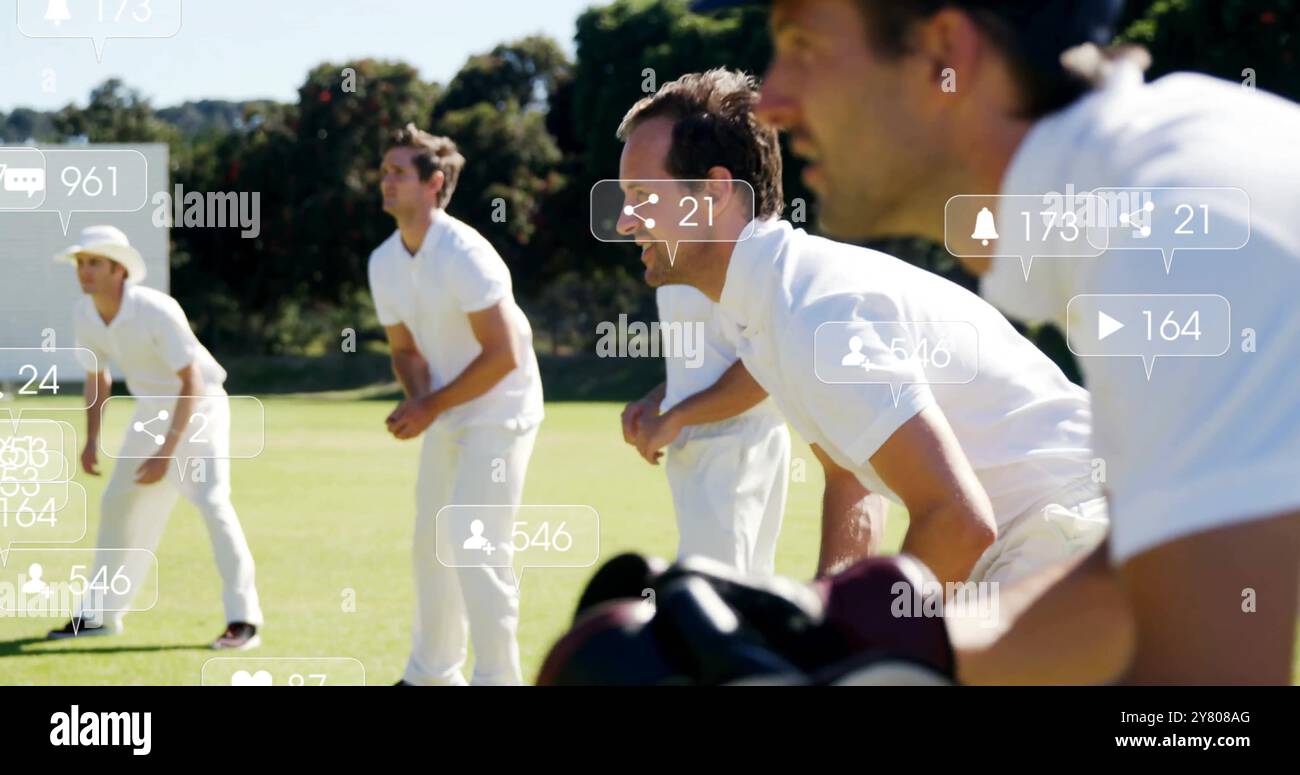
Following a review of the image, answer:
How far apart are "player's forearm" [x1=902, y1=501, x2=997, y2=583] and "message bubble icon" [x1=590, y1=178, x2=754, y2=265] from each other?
1386mm

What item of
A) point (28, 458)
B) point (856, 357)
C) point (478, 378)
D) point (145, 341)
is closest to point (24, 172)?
point (28, 458)

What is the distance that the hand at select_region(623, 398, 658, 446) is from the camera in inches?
203

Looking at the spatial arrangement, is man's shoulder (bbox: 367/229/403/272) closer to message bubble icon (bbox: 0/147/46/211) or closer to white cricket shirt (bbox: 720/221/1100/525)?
message bubble icon (bbox: 0/147/46/211)

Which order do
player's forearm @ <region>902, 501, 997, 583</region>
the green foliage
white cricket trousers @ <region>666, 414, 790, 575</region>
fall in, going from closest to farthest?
1. player's forearm @ <region>902, 501, 997, 583</region>
2. white cricket trousers @ <region>666, 414, 790, 575</region>
3. the green foliage

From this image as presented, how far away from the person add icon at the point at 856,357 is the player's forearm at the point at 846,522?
79 cm

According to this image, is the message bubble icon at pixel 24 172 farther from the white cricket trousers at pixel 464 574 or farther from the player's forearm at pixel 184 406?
the white cricket trousers at pixel 464 574

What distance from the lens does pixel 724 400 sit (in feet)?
16.3

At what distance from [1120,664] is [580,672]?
0.55 meters

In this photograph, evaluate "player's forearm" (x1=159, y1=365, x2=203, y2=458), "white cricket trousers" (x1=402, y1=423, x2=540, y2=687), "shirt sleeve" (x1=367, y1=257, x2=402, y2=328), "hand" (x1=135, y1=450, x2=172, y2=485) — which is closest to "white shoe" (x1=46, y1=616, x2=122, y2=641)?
"hand" (x1=135, y1=450, x2=172, y2=485)

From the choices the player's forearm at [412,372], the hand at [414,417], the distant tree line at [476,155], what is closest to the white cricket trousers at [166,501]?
the player's forearm at [412,372]

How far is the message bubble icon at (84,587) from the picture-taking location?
23.3ft

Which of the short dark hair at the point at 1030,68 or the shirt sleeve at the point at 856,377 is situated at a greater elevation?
the short dark hair at the point at 1030,68

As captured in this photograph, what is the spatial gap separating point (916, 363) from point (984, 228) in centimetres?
123
